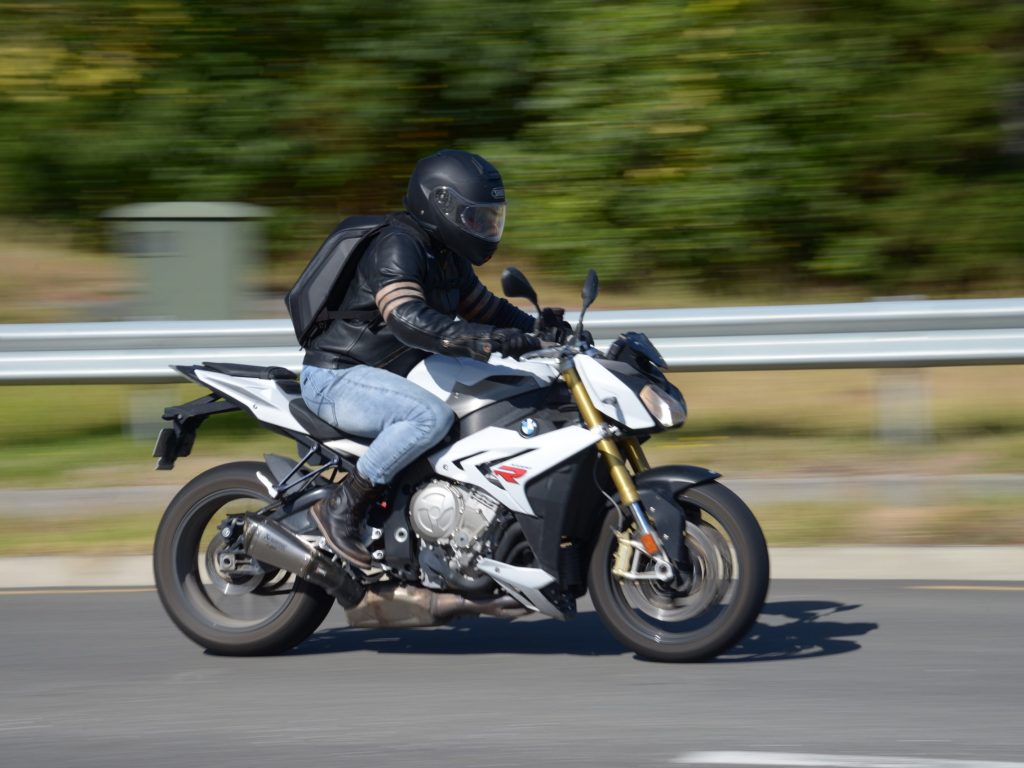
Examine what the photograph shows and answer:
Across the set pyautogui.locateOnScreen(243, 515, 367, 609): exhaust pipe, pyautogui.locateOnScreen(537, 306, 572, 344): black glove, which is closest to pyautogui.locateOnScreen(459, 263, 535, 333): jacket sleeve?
pyautogui.locateOnScreen(537, 306, 572, 344): black glove

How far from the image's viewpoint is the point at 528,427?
573 centimetres

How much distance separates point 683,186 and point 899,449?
3856mm

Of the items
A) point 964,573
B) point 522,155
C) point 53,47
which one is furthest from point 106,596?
point 53,47

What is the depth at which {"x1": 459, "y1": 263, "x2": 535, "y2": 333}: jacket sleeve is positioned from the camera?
6.32m

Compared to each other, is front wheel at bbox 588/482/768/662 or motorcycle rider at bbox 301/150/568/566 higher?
motorcycle rider at bbox 301/150/568/566

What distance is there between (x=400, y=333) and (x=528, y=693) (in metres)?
1.31

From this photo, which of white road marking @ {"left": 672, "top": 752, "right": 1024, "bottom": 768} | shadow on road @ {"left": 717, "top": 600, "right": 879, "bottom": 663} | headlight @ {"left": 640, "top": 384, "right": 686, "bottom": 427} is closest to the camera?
white road marking @ {"left": 672, "top": 752, "right": 1024, "bottom": 768}

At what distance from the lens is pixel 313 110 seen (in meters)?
12.9

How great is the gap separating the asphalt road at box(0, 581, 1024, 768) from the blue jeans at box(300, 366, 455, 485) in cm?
79

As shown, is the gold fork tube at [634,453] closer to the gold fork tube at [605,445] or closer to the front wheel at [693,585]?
the gold fork tube at [605,445]

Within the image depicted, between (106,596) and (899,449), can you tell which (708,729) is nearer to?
(106,596)

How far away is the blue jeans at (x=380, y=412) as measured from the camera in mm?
5703

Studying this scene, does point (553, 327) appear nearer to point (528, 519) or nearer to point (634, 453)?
point (634, 453)

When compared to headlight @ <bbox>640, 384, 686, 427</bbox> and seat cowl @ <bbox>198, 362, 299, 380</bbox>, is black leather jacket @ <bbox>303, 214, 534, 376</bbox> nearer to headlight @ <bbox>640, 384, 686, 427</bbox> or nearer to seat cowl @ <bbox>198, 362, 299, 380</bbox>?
seat cowl @ <bbox>198, 362, 299, 380</bbox>
